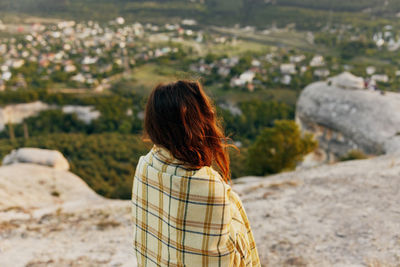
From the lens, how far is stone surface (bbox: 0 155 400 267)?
4.57 metres

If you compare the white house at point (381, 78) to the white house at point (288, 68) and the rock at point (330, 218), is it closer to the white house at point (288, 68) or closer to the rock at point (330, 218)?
the white house at point (288, 68)

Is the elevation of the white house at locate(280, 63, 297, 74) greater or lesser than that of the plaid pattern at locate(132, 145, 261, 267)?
lesser

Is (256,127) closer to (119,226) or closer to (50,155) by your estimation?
(50,155)

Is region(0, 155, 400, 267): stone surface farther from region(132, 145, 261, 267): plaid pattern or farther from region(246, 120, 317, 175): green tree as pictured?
region(246, 120, 317, 175): green tree

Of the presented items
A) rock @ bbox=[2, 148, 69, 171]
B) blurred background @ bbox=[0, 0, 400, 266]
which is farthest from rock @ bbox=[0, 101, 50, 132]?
rock @ bbox=[2, 148, 69, 171]

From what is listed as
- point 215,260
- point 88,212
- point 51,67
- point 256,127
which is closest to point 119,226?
point 88,212

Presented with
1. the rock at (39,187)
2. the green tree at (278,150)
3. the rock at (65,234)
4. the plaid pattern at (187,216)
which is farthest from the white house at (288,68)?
the plaid pattern at (187,216)

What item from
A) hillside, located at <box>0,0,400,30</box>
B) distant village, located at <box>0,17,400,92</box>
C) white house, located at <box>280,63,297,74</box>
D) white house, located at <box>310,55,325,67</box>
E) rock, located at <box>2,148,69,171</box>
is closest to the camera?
rock, located at <box>2,148,69,171</box>

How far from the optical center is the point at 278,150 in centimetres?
1510

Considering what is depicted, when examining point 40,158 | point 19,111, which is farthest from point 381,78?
point 19,111

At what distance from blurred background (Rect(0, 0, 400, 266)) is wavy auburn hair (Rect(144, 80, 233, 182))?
13.2 inches

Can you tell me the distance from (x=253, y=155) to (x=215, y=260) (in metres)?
13.8

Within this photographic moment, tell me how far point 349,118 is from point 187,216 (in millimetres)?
20594

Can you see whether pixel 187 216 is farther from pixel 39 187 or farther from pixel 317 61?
pixel 317 61
